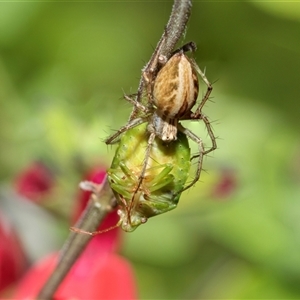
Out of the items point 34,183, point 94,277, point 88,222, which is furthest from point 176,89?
point 34,183

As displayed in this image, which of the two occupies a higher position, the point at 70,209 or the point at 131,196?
the point at 131,196

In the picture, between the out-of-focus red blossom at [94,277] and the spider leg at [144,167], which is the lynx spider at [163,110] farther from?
the out-of-focus red blossom at [94,277]

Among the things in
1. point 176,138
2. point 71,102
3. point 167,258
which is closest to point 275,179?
point 167,258

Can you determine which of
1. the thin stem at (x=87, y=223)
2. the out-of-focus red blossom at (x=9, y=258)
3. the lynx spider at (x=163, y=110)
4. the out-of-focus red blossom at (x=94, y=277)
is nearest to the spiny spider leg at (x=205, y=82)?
the lynx spider at (x=163, y=110)

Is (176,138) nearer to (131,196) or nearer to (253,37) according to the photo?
(131,196)

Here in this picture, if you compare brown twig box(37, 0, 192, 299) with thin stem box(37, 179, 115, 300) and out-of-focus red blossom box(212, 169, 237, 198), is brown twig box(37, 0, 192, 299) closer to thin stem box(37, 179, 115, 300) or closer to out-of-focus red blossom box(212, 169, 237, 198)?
thin stem box(37, 179, 115, 300)

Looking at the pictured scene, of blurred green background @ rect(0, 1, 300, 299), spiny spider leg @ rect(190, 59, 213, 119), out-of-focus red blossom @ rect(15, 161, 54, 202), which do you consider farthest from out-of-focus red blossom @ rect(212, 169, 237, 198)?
spiny spider leg @ rect(190, 59, 213, 119)
